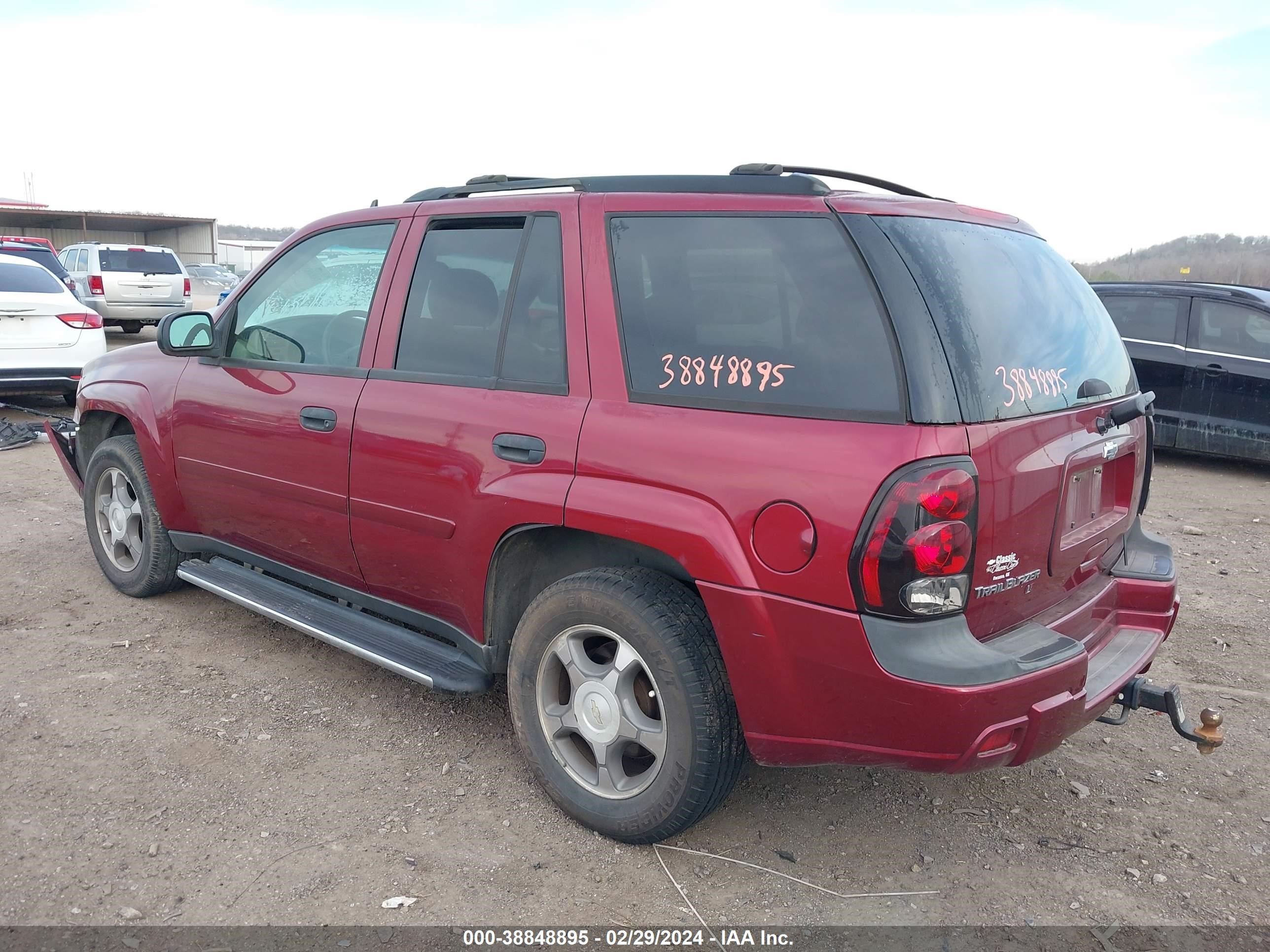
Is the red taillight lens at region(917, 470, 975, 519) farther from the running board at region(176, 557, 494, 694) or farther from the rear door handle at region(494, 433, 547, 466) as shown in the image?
the running board at region(176, 557, 494, 694)

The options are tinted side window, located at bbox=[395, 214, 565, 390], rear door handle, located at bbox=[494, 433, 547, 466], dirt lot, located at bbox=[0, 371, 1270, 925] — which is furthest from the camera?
tinted side window, located at bbox=[395, 214, 565, 390]

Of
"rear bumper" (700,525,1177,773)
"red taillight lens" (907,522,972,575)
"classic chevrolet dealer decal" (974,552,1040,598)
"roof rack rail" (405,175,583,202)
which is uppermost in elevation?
"roof rack rail" (405,175,583,202)

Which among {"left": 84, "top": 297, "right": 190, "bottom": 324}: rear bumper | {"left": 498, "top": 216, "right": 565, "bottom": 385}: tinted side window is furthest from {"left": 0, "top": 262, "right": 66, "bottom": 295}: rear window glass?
{"left": 498, "top": 216, "right": 565, "bottom": 385}: tinted side window

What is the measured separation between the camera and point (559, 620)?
2.89 metres

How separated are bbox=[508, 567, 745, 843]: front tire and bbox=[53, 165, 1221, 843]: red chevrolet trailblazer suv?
1 cm

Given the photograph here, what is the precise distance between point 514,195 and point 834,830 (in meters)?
2.33

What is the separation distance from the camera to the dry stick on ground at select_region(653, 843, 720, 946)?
2.53 metres

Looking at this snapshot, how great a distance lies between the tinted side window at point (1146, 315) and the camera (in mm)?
8992

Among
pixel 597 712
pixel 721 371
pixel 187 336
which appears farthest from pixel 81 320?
pixel 721 371

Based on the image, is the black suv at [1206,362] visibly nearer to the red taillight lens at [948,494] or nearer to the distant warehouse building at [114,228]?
the red taillight lens at [948,494]

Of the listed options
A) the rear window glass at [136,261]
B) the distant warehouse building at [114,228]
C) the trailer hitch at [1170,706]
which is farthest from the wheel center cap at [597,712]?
the distant warehouse building at [114,228]

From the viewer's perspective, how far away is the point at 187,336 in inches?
161

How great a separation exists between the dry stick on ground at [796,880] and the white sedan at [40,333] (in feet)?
27.7

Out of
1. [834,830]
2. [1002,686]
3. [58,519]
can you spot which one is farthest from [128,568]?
[1002,686]
